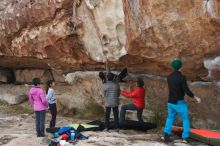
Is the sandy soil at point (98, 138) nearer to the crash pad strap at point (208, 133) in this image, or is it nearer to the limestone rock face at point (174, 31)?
the crash pad strap at point (208, 133)

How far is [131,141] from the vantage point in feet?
23.0

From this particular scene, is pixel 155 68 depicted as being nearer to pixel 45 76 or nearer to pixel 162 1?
pixel 162 1

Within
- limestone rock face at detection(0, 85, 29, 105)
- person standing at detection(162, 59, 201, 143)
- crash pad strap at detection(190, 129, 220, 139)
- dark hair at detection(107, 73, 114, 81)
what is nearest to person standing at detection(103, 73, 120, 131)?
dark hair at detection(107, 73, 114, 81)

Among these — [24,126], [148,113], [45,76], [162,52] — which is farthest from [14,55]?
[162,52]

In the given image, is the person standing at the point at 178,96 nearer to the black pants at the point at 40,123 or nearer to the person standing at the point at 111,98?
the person standing at the point at 111,98

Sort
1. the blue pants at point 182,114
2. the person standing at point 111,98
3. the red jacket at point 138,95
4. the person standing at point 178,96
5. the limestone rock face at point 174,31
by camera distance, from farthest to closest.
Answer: the red jacket at point 138,95 < the person standing at point 111,98 < the blue pants at point 182,114 < the person standing at point 178,96 < the limestone rock face at point 174,31

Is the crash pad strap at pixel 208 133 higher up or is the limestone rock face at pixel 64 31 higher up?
the limestone rock face at pixel 64 31

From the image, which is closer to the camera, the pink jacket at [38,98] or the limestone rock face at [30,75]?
the pink jacket at [38,98]

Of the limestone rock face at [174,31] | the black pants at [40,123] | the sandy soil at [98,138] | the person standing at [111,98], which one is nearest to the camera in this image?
the limestone rock face at [174,31]

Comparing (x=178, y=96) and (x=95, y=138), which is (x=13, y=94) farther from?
(x=178, y=96)

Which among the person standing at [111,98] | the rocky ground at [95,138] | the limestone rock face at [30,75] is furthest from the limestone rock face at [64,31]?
the rocky ground at [95,138]

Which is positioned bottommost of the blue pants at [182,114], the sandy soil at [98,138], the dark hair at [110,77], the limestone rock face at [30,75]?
the sandy soil at [98,138]

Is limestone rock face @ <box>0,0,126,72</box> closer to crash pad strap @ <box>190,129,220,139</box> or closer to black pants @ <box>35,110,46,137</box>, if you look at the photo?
black pants @ <box>35,110,46,137</box>

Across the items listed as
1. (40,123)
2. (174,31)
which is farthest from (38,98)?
(174,31)
